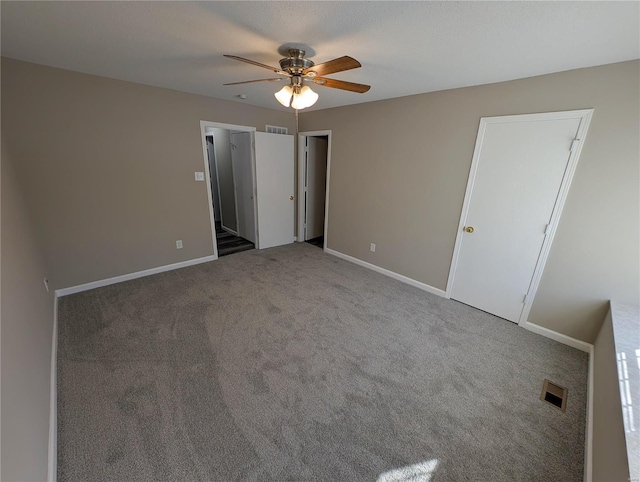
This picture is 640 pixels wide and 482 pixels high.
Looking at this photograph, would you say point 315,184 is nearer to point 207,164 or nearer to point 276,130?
point 276,130

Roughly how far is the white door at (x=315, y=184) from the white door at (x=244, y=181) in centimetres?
106

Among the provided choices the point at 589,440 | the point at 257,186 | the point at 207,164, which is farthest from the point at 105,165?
the point at 589,440

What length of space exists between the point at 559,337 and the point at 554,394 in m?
0.82

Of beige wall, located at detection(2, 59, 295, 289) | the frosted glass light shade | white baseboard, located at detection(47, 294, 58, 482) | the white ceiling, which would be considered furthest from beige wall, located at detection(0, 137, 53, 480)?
the frosted glass light shade

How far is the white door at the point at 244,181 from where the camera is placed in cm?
429

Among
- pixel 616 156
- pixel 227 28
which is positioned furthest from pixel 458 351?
pixel 227 28

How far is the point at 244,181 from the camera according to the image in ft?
14.9

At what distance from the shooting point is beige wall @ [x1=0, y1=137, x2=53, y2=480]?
0.95 metres

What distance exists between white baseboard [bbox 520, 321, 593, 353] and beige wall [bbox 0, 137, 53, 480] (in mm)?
3610

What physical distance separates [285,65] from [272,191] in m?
2.61

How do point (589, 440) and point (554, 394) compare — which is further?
point (554, 394)

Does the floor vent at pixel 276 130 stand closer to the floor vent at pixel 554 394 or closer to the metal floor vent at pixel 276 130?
the metal floor vent at pixel 276 130

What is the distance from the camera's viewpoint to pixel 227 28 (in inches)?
64.4

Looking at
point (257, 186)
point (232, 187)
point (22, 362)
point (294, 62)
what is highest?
point (294, 62)
